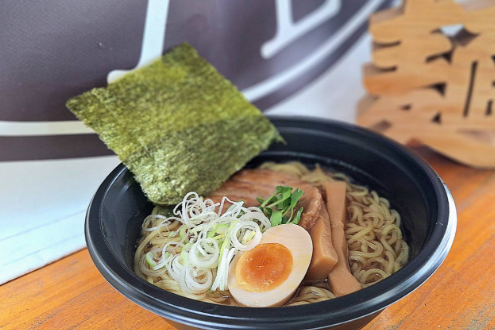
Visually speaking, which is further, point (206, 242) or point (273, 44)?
point (273, 44)

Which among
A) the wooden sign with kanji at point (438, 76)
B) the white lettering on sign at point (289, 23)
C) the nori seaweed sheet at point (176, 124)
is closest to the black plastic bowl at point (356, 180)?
the nori seaweed sheet at point (176, 124)

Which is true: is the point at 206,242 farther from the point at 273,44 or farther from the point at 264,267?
the point at 273,44

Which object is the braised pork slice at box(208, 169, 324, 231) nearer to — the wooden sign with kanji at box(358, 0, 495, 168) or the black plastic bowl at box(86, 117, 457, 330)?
the black plastic bowl at box(86, 117, 457, 330)

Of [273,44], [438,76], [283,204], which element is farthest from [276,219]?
[273,44]

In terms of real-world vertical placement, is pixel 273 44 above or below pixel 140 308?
above

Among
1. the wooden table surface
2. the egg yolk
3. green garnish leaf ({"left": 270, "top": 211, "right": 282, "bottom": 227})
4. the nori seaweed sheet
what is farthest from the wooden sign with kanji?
the egg yolk

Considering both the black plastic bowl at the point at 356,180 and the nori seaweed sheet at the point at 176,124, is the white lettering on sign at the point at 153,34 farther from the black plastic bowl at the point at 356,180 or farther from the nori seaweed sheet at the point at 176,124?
the black plastic bowl at the point at 356,180

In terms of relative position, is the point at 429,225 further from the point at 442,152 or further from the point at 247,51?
the point at 247,51
